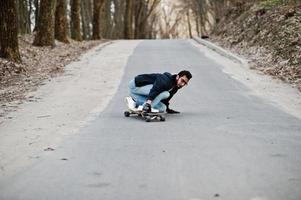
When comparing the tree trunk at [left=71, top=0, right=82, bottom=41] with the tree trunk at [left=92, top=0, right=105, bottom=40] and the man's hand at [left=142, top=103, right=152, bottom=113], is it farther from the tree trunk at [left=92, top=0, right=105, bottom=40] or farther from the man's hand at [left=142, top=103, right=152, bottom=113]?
the man's hand at [left=142, top=103, right=152, bottom=113]

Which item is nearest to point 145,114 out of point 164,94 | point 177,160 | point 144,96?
point 164,94

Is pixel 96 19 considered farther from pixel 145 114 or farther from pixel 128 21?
pixel 145 114

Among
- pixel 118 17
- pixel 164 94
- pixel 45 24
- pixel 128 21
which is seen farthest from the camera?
pixel 118 17

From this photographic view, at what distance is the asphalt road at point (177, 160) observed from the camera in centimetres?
619

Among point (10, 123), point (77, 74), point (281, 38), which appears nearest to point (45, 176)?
point (10, 123)

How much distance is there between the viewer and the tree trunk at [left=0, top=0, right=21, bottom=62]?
65.0 feet

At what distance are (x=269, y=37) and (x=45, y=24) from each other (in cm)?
1089

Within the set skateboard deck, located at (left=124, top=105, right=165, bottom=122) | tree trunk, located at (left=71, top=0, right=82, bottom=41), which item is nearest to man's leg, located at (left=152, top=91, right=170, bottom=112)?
skateboard deck, located at (left=124, top=105, right=165, bottom=122)

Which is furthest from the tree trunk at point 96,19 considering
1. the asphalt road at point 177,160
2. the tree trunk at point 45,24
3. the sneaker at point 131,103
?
the sneaker at point 131,103

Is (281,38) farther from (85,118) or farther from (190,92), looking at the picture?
(85,118)

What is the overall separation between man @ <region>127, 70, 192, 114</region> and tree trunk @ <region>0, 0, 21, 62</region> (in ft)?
32.7

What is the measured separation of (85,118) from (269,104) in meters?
4.37

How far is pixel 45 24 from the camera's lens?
2767cm

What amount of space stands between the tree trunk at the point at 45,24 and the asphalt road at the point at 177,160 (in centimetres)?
1627
